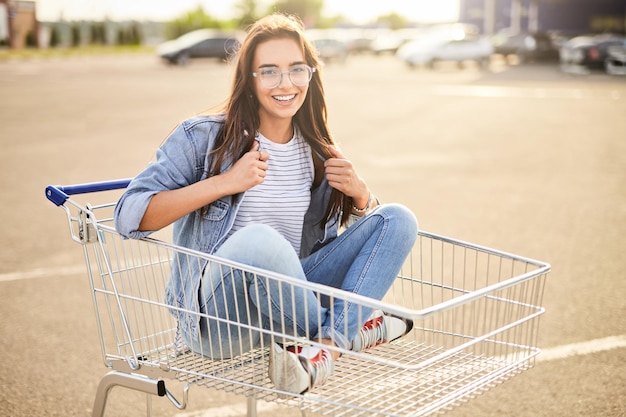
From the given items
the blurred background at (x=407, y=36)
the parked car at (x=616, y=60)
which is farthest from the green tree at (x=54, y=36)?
the parked car at (x=616, y=60)

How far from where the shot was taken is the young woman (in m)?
2.45

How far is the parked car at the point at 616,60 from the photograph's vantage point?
88.2ft

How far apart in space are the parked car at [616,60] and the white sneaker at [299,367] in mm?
27026

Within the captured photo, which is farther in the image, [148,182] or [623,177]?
[623,177]

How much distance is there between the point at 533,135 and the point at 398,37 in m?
41.4

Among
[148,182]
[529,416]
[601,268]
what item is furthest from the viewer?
[601,268]

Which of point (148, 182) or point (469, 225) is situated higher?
point (148, 182)

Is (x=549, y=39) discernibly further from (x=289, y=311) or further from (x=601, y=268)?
(x=289, y=311)

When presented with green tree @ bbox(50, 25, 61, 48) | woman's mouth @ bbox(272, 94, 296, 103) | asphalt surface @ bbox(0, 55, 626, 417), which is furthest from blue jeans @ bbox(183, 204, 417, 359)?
green tree @ bbox(50, 25, 61, 48)

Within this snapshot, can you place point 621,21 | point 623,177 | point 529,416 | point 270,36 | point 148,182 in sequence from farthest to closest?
1. point 621,21
2. point 623,177
3. point 529,416
4. point 270,36
5. point 148,182

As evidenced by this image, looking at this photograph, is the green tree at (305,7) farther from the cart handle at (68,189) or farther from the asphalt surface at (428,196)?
the cart handle at (68,189)

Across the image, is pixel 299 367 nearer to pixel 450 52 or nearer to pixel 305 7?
pixel 450 52

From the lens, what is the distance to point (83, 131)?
1338 centimetres

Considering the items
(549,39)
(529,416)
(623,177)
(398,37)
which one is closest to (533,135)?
(623,177)
